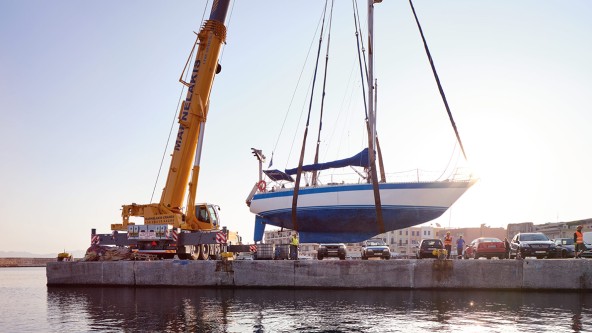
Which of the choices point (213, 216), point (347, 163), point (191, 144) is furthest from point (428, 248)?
point (191, 144)

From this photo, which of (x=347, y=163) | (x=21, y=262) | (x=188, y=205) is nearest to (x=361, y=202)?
(x=347, y=163)

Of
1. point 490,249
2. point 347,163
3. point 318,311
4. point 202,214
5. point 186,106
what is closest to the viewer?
point 318,311

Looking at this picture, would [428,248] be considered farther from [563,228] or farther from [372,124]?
[563,228]

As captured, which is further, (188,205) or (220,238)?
(188,205)

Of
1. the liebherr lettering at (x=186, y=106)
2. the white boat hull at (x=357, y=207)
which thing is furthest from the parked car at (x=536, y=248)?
the liebherr lettering at (x=186, y=106)

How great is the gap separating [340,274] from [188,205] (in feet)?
27.5

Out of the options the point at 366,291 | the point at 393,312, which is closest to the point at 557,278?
the point at 366,291

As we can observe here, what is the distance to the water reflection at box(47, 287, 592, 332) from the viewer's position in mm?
12281

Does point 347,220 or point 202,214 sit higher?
point 202,214

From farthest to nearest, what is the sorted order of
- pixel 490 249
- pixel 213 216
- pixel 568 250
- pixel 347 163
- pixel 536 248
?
pixel 347 163 < pixel 568 250 < pixel 213 216 < pixel 490 249 < pixel 536 248

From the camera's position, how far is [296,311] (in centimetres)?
1473

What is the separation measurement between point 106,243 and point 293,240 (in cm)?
896

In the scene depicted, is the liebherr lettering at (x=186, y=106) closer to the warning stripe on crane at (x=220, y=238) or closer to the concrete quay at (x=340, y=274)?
the warning stripe on crane at (x=220, y=238)

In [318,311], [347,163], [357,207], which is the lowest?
[318,311]
